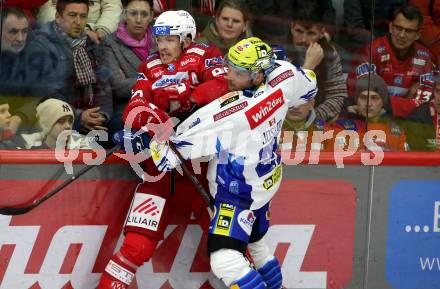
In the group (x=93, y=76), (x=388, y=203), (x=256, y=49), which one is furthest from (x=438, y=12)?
(x=93, y=76)

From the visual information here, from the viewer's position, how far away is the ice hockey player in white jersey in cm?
477

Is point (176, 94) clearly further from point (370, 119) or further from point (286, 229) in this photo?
point (370, 119)

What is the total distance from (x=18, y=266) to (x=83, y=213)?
417 millimetres

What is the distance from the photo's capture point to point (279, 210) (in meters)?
5.49

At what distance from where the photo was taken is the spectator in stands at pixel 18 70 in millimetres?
4863

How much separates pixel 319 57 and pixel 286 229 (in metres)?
0.96

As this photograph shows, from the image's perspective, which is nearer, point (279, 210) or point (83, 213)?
point (83, 213)

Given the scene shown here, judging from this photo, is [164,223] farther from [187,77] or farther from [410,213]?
[410,213]

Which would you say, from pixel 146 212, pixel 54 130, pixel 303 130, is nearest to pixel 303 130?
pixel 303 130

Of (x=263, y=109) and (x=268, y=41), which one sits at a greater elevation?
(x=268, y=41)

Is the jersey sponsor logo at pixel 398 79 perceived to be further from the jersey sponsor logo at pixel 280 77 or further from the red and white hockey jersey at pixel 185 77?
the red and white hockey jersey at pixel 185 77

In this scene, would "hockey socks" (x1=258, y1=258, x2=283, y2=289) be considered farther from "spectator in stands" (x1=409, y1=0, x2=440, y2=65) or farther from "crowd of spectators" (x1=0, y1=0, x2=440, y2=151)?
"spectator in stands" (x1=409, y1=0, x2=440, y2=65)

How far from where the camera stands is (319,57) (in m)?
5.52

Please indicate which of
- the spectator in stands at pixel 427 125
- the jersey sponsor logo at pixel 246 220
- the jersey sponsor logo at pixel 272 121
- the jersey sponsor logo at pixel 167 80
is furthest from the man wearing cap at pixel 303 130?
the jersey sponsor logo at pixel 167 80
